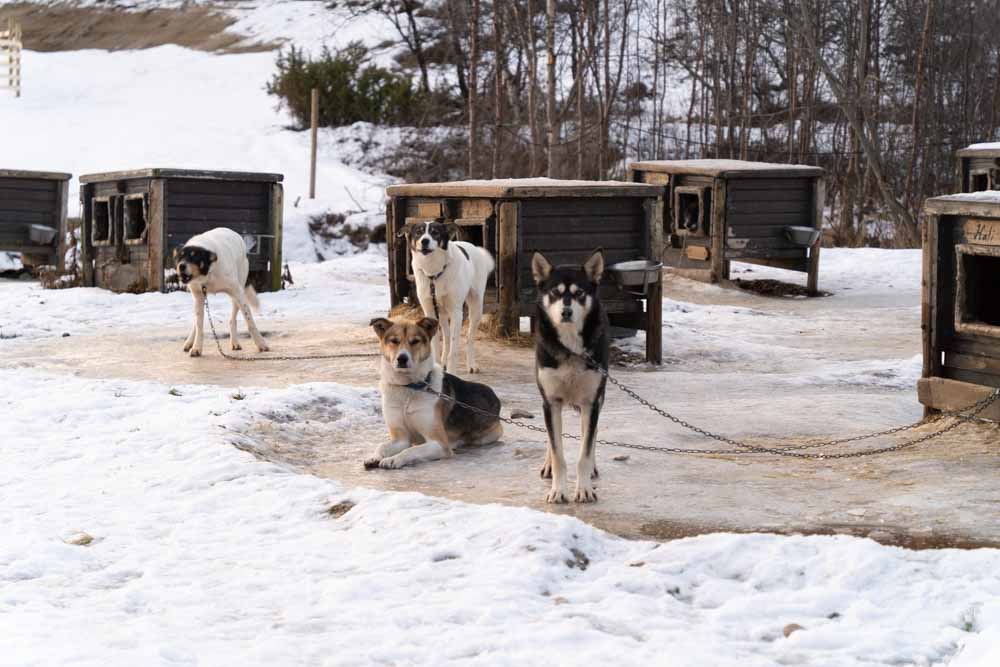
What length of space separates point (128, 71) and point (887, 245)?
26.8 m

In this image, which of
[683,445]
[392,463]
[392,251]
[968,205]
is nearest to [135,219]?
[392,251]

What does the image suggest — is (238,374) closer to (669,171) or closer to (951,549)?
(951,549)

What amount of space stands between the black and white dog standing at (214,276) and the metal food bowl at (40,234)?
8.27 metres

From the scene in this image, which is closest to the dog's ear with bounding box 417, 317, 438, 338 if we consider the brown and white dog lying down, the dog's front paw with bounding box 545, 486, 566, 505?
the brown and white dog lying down

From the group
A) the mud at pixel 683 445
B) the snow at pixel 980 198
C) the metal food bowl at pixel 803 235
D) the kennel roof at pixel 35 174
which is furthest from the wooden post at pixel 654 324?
the kennel roof at pixel 35 174

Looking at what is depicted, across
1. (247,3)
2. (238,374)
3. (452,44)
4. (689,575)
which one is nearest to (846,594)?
(689,575)

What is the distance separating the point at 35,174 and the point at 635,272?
11359 millimetres

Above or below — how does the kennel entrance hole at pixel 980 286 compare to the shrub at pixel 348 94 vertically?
below

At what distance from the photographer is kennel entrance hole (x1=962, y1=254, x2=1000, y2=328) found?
25.2ft

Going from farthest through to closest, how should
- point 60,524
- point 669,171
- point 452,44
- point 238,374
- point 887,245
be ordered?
point 452,44
point 887,245
point 669,171
point 238,374
point 60,524

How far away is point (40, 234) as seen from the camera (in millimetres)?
18641

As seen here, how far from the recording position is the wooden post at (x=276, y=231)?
51.8 ft

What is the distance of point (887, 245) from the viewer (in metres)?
22.7

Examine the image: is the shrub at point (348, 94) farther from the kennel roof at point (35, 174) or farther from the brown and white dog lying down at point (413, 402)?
the brown and white dog lying down at point (413, 402)
